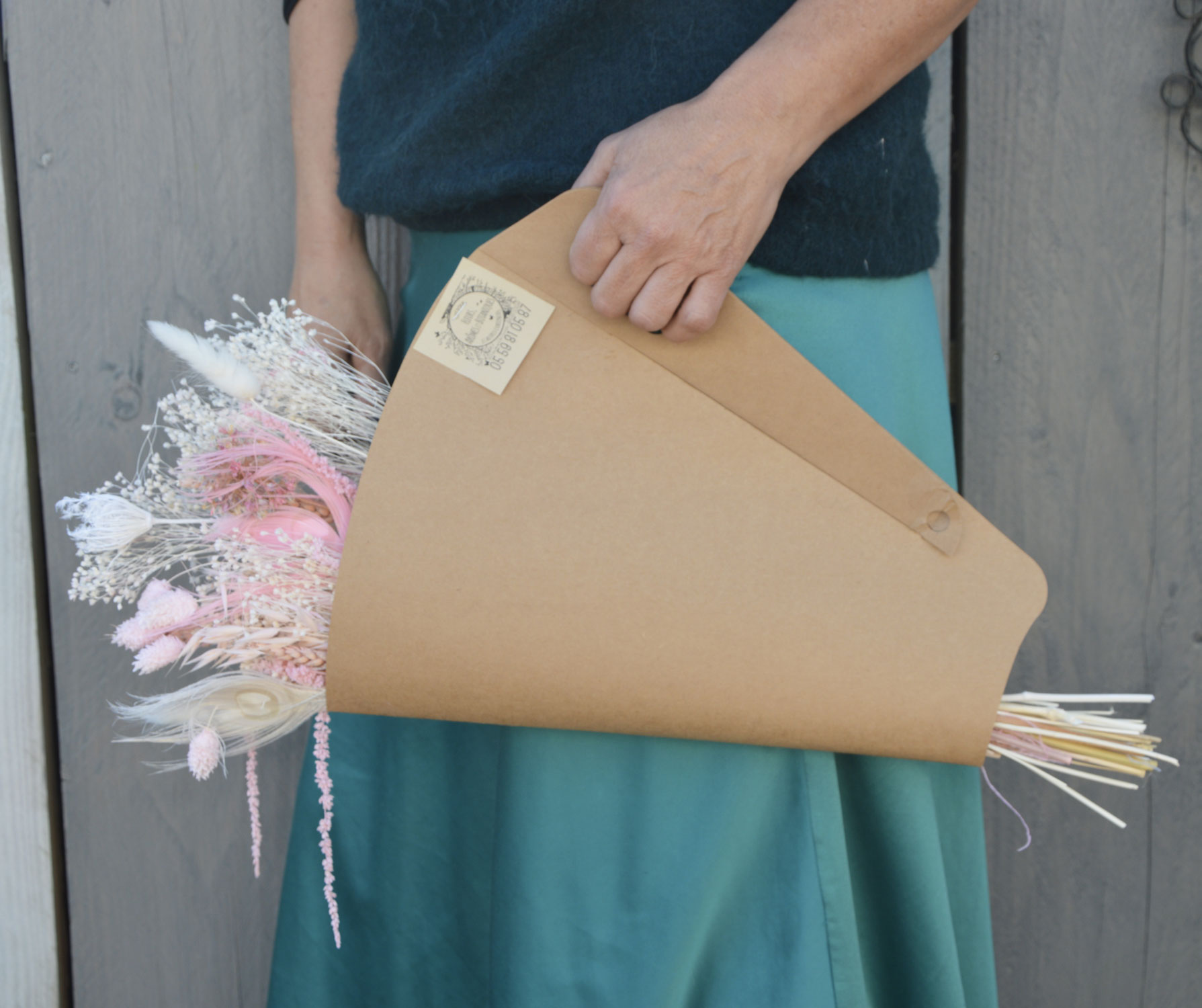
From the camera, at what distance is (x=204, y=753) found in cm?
56

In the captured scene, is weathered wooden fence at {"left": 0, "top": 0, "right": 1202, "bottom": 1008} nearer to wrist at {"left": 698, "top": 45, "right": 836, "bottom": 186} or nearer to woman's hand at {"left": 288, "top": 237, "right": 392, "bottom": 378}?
woman's hand at {"left": 288, "top": 237, "right": 392, "bottom": 378}

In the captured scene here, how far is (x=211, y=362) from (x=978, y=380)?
0.86 m

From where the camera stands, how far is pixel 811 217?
60 centimetres

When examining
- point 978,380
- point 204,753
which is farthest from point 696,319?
point 978,380

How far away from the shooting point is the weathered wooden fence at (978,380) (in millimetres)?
985

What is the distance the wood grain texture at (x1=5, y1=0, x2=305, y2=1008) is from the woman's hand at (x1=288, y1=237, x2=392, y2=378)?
0.24 meters

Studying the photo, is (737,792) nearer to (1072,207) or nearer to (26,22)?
(1072,207)

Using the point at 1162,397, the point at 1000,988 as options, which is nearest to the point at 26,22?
the point at 1162,397

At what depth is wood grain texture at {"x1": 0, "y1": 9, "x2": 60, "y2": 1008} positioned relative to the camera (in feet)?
3.31

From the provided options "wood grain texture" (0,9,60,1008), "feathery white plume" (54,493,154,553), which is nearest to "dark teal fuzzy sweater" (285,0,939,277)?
"feathery white plume" (54,493,154,553)

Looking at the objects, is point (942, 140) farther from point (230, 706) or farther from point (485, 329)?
point (230, 706)

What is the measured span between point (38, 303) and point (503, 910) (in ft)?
2.92

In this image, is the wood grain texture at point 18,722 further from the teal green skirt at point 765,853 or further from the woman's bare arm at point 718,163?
the woman's bare arm at point 718,163

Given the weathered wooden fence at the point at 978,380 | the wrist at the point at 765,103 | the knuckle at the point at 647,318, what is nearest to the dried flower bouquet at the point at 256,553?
the knuckle at the point at 647,318
